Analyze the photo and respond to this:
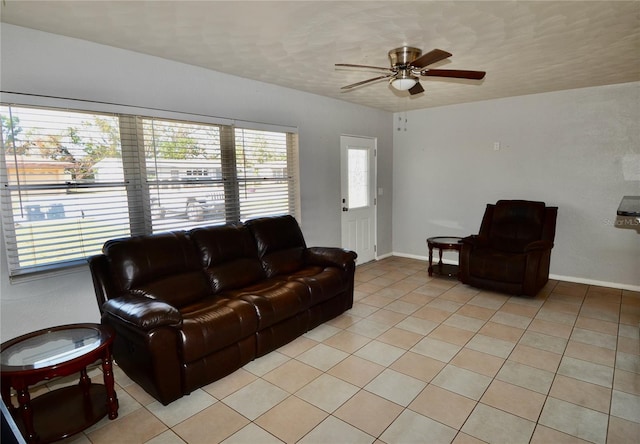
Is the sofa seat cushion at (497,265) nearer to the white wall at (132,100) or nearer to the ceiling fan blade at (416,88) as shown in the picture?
the white wall at (132,100)

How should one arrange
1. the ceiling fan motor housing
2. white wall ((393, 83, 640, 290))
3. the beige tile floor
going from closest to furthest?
the beige tile floor → the ceiling fan motor housing → white wall ((393, 83, 640, 290))

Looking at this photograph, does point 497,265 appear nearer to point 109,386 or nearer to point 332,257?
point 332,257

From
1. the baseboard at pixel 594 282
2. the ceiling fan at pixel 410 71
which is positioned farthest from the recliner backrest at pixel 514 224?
the ceiling fan at pixel 410 71

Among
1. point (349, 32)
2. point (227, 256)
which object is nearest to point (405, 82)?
point (349, 32)

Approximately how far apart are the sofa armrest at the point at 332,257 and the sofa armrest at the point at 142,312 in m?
1.72

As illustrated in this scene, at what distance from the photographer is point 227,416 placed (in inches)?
86.4

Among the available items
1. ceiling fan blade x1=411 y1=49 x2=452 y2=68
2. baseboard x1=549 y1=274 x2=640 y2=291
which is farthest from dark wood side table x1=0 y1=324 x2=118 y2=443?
baseboard x1=549 y1=274 x2=640 y2=291

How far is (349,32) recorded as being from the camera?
2.55 meters

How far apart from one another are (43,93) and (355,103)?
364 cm

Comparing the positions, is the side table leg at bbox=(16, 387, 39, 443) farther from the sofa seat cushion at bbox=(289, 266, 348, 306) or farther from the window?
the sofa seat cushion at bbox=(289, 266, 348, 306)

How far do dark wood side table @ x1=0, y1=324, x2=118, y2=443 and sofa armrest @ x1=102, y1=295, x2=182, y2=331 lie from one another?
132 mm

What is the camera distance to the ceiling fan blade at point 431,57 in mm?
2275

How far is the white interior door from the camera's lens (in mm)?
5129

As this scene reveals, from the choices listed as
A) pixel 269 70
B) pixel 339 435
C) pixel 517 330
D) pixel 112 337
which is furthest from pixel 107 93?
pixel 517 330
